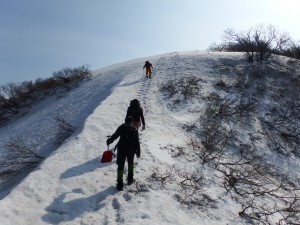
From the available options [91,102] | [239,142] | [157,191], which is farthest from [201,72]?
[157,191]

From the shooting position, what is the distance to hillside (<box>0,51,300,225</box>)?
808 cm

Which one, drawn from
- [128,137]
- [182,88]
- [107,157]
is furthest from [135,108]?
[182,88]

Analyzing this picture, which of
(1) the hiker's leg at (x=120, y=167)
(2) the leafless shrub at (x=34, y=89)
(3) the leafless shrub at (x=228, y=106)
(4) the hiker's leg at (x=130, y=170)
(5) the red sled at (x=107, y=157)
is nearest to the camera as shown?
(1) the hiker's leg at (x=120, y=167)

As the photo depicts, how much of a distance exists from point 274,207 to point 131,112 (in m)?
5.76

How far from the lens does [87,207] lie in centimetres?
788

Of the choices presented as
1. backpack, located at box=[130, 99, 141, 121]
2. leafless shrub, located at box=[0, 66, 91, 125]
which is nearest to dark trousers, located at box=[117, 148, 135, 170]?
backpack, located at box=[130, 99, 141, 121]

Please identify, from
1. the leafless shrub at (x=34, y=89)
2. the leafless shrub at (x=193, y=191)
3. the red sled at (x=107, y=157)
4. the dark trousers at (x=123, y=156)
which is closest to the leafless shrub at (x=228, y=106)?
the leafless shrub at (x=193, y=191)

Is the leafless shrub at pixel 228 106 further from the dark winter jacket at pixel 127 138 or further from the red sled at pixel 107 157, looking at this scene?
the dark winter jacket at pixel 127 138

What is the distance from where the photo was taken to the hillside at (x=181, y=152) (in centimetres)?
808

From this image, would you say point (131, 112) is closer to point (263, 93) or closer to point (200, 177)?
point (200, 177)

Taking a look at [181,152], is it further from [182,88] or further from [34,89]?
[34,89]

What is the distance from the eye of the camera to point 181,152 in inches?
489

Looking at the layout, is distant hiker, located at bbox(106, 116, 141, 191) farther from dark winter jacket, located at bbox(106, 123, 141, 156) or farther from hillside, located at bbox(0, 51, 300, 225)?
hillside, located at bbox(0, 51, 300, 225)

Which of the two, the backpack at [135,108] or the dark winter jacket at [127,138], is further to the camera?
the backpack at [135,108]
